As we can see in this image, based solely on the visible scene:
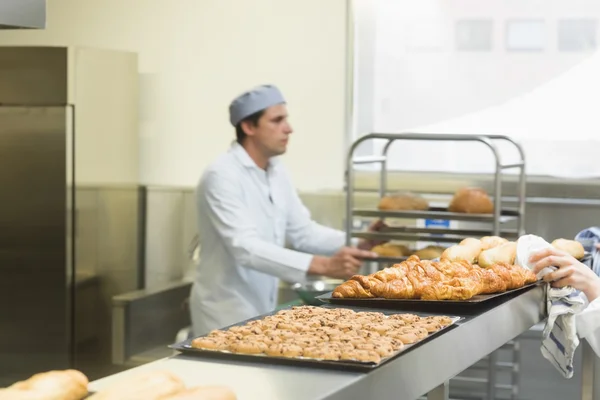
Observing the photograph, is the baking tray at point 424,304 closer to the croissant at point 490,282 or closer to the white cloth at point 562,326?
the croissant at point 490,282

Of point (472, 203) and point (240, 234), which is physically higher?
point (472, 203)

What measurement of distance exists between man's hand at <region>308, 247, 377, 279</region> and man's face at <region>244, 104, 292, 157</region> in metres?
0.60

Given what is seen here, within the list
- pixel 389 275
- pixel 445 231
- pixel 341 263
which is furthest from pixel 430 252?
pixel 389 275

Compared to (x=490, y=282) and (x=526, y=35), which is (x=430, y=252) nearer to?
(x=526, y=35)

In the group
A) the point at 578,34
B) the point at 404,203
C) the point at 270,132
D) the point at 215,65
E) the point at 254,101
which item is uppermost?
the point at 578,34

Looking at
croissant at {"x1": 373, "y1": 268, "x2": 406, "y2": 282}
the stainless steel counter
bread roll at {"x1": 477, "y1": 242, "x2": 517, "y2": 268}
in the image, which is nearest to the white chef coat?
bread roll at {"x1": 477, "y1": 242, "x2": 517, "y2": 268}

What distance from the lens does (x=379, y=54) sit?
471cm

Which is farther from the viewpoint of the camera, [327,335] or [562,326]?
[562,326]

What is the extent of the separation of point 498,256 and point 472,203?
4.21ft

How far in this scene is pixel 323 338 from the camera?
5.44ft

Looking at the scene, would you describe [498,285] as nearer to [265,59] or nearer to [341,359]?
[341,359]

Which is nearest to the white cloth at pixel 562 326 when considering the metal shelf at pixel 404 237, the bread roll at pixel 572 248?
the bread roll at pixel 572 248

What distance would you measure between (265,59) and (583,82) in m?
1.52

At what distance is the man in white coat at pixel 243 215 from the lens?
13.1 feet
